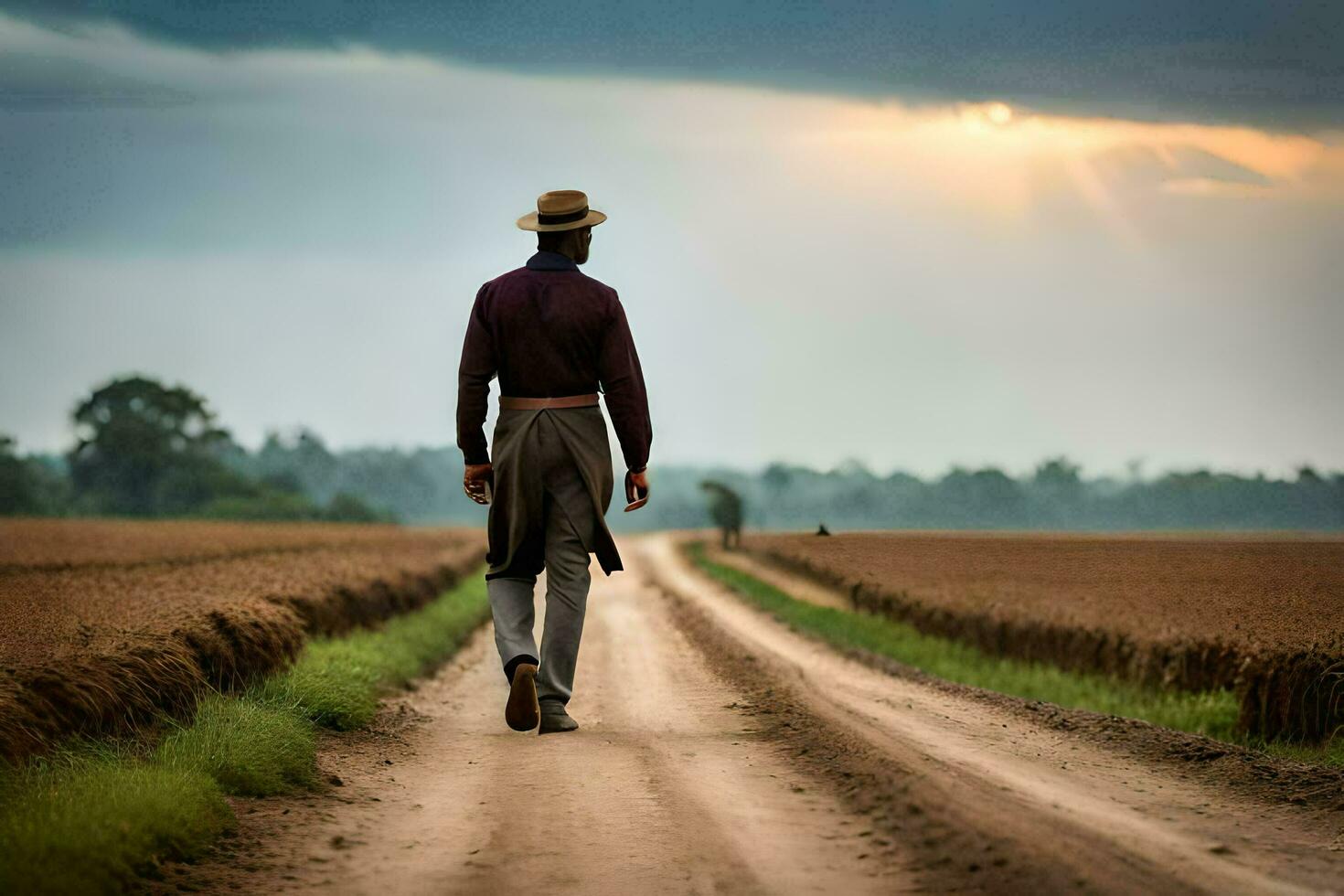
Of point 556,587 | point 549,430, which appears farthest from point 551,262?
point 556,587

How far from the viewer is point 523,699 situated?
309 inches

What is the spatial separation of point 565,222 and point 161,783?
390 centimetres

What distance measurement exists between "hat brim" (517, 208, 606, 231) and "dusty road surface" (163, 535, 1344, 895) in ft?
10.0

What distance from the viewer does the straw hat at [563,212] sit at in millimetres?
8000

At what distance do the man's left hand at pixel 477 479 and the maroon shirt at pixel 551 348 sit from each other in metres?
0.07

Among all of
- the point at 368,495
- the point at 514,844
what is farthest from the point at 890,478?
the point at 368,495

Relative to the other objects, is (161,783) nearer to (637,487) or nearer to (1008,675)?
(637,487)

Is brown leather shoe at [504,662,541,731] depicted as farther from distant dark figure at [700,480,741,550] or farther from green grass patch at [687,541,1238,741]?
distant dark figure at [700,480,741,550]

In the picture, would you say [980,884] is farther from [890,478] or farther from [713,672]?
[890,478]

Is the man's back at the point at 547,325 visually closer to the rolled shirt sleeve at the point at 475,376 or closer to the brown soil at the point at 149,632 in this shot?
the rolled shirt sleeve at the point at 475,376

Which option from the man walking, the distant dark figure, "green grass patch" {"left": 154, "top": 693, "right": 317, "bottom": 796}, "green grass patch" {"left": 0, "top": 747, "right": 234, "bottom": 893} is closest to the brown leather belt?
the man walking

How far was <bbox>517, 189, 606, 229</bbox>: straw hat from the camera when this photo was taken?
800 centimetres

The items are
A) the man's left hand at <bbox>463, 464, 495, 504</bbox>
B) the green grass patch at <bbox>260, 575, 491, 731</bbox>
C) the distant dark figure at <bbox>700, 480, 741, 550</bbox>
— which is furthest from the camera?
the distant dark figure at <bbox>700, 480, 741, 550</bbox>

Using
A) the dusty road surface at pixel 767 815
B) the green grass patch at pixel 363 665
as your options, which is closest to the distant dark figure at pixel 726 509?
the green grass patch at pixel 363 665
